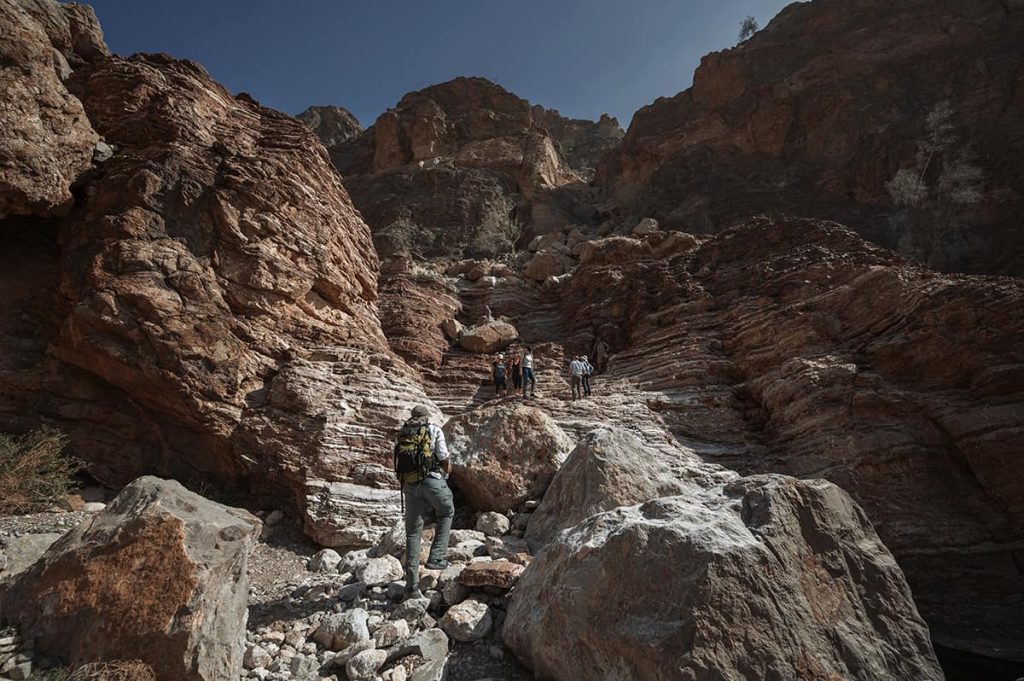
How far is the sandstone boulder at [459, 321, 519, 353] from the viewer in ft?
52.4

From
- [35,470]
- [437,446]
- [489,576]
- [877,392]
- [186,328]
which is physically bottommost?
[489,576]

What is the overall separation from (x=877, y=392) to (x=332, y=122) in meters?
62.5

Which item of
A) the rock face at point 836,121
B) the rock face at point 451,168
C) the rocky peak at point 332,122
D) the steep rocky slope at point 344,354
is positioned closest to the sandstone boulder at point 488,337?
the steep rocky slope at point 344,354

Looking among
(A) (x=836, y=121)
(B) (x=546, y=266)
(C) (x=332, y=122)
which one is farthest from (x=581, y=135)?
(B) (x=546, y=266)

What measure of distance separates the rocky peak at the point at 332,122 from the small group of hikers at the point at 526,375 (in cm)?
5281

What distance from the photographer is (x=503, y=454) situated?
337 inches

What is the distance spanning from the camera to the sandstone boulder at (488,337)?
52.4ft

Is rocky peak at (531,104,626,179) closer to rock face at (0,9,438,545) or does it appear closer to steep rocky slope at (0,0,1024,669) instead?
steep rocky slope at (0,0,1024,669)

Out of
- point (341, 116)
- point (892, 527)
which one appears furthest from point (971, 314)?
point (341, 116)

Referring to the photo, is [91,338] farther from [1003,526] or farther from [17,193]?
[1003,526]

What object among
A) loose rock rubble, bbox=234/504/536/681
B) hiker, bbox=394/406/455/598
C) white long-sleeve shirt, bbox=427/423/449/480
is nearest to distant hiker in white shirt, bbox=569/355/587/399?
loose rock rubble, bbox=234/504/536/681

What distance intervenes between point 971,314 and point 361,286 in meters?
14.6

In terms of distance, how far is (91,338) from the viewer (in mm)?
7859

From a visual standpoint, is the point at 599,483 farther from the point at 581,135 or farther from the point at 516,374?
the point at 581,135
